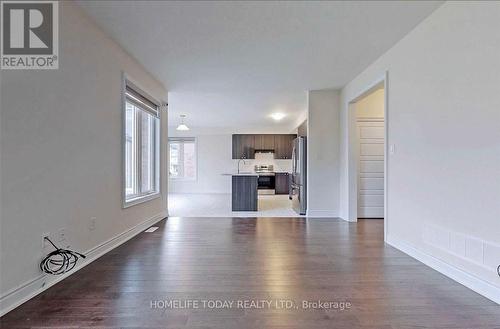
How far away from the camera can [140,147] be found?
4.74 m

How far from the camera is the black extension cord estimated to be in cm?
222

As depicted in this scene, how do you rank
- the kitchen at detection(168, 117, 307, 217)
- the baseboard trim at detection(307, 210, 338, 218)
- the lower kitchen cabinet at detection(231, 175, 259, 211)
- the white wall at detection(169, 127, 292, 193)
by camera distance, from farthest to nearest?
the white wall at detection(169, 127, 292, 193)
the kitchen at detection(168, 117, 307, 217)
the lower kitchen cabinet at detection(231, 175, 259, 211)
the baseboard trim at detection(307, 210, 338, 218)

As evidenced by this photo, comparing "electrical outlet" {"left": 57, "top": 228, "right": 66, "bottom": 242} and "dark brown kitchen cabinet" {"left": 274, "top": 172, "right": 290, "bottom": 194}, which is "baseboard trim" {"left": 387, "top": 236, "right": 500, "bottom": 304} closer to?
"electrical outlet" {"left": 57, "top": 228, "right": 66, "bottom": 242}

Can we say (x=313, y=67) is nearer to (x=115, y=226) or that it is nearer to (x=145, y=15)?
(x=145, y=15)

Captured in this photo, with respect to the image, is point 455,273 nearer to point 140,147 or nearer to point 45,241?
point 45,241

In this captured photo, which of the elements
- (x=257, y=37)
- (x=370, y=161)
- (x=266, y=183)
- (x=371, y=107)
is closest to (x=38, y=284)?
(x=257, y=37)

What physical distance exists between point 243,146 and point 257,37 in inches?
294

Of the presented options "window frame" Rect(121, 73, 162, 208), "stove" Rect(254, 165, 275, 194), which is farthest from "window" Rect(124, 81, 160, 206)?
"stove" Rect(254, 165, 275, 194)

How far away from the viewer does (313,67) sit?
4109mm

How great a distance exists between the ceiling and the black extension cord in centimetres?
223

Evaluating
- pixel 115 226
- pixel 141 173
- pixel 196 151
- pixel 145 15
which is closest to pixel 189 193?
pixel 196 151

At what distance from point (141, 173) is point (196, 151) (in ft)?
19.6

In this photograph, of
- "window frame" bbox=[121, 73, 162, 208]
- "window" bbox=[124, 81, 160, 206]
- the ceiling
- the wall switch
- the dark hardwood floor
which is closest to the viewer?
the dark hardwood floor

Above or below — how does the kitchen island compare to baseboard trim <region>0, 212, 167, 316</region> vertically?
above
